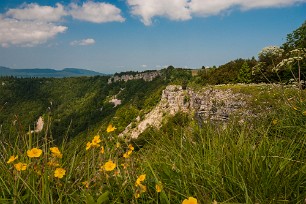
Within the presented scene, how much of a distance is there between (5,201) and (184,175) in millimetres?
1459

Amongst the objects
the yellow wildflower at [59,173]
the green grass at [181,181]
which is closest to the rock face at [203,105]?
the green grass at [181,181]

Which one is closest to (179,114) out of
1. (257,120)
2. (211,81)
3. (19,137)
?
(257,120)

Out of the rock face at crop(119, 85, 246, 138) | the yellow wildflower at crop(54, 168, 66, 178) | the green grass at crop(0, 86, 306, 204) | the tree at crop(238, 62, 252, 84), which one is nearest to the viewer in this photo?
the green grass at crop(0, 86, 306, 204)

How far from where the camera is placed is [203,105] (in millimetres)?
6559

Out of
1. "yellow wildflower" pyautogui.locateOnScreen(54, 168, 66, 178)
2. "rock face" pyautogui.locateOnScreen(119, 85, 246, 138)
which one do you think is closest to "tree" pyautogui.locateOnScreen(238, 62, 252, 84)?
"rock face" pyautogui.locateOnScreen(119, 85, 246, 138)

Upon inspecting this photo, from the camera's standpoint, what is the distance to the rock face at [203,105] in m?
5.21

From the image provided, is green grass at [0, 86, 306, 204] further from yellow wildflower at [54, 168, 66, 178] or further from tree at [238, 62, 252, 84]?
tree at [238, 62, 252, 84]

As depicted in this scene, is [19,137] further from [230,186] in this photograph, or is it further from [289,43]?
[289,43]

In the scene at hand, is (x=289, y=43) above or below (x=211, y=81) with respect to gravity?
above

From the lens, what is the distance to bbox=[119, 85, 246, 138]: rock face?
5207mm

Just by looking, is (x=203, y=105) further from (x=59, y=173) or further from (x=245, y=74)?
(x=245, y=74)

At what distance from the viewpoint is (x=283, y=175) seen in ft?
8.15

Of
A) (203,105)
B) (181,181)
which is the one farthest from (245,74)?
(181,181)

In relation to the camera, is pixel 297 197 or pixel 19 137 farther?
pixel 19 137
